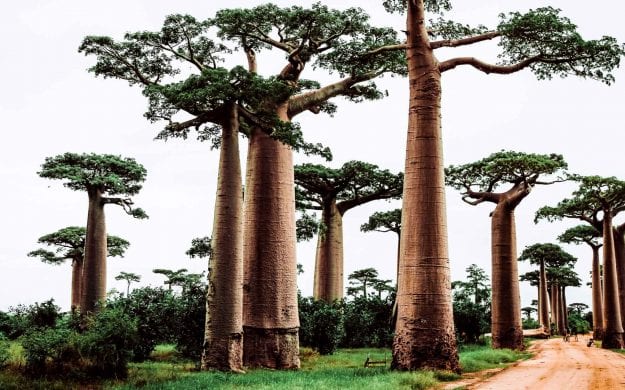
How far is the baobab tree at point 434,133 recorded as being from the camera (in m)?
9.85

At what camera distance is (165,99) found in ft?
39.8

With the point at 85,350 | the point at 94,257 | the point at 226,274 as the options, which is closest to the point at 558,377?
the point at 226,274

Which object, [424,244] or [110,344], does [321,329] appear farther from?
[110,344]

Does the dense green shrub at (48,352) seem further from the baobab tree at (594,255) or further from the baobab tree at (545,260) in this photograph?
the baobab tree at (545,260)

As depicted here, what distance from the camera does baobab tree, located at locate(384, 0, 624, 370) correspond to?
9852 millimetres

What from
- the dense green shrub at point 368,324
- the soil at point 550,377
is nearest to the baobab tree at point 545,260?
the dense green shrub at point 368,324

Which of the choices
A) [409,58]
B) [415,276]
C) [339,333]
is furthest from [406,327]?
[339,333]

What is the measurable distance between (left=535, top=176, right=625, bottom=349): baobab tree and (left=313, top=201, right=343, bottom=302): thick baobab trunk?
323 inches

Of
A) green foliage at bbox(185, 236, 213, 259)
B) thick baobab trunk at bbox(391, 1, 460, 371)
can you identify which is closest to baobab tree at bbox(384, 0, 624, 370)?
thick baobab trunk at bbox(391, 1, 460, 371)

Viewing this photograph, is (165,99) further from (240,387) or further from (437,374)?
(437,374)

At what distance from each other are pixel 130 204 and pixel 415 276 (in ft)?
42.3

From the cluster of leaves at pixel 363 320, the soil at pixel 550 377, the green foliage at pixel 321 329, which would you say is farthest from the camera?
the cluster of leaves at pixel 363 320

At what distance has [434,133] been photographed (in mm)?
10648

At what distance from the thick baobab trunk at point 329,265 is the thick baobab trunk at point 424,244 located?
9.77 meters
